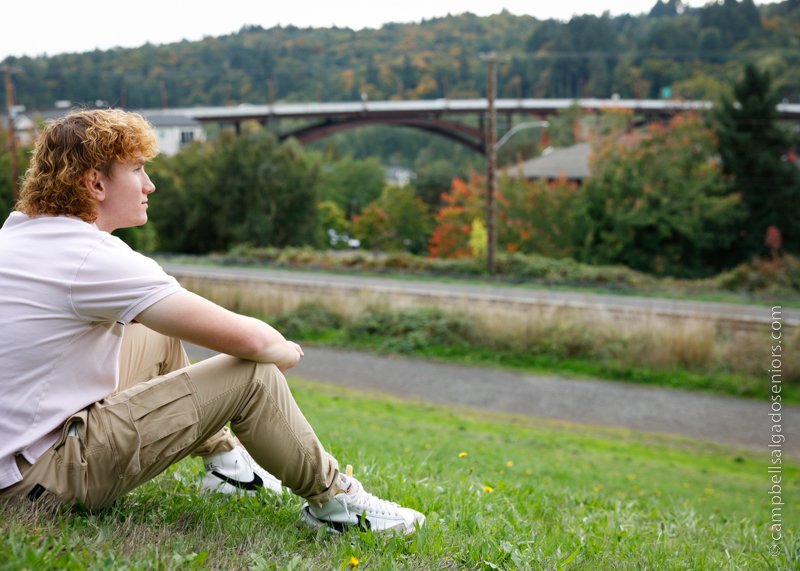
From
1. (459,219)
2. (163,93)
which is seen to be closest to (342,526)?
(459,219)

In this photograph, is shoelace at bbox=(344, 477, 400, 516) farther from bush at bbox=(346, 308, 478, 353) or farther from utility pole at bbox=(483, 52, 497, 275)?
utility pole at bbox=(483, 52, 497, 275)

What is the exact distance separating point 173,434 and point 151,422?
7 centimetres

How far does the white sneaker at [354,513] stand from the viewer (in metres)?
2.68

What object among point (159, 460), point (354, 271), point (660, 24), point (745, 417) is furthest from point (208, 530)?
point (660, 24)

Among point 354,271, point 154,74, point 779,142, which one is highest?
point 154,74

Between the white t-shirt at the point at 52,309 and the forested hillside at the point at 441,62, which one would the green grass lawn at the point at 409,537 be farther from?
the forested hillside at the point at 441,62

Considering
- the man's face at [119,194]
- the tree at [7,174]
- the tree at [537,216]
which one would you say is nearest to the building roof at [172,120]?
the tree at [7,174]

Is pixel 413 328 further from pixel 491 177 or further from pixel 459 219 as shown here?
pixel 459 219

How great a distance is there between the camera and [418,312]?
15.7m

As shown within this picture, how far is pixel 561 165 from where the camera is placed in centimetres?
4138

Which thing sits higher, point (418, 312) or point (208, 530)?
point (208, 530)

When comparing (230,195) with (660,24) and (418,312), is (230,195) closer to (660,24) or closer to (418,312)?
(418,312)

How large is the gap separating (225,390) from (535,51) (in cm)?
7382

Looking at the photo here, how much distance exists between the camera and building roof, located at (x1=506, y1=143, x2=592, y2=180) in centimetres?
3883
